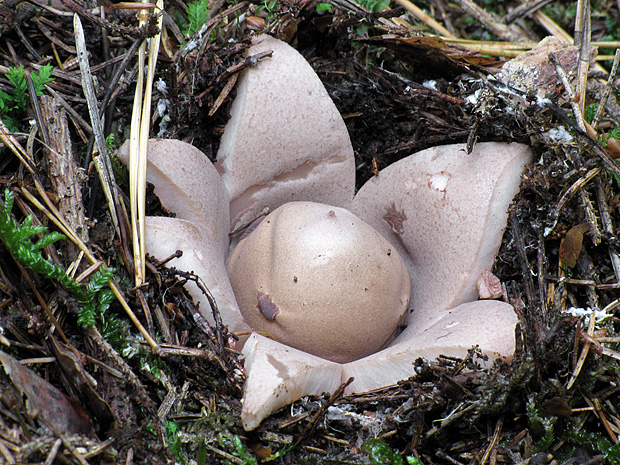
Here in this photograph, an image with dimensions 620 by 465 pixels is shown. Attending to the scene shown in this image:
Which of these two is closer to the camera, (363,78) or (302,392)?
(302,392)

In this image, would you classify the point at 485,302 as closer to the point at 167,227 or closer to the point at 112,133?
the point at 167,227

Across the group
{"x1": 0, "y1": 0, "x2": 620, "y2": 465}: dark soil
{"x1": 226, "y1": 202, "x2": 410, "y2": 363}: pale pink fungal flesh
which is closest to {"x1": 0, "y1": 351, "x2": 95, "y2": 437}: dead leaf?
{"x1": 0, "y1": 0, "x2": 620, "y2": 465}: dark soil

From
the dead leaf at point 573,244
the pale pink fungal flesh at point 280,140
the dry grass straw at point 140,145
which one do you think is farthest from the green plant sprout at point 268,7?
the dead leaf at point 573,244

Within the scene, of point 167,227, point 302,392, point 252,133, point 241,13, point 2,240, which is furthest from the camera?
point 241,13

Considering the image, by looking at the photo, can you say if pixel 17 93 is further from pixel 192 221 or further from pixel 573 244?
pixel 573 244

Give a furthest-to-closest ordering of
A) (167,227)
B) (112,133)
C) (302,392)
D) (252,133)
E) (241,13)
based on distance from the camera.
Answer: (241,13) < (252,133) < (112,133) < (167,227) < (302,392)

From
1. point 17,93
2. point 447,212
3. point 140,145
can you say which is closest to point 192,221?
point 140,145

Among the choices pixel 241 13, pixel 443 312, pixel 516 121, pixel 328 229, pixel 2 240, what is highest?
pixel 241 13

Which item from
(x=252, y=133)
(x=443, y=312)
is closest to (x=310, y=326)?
(x=443, y=312)
